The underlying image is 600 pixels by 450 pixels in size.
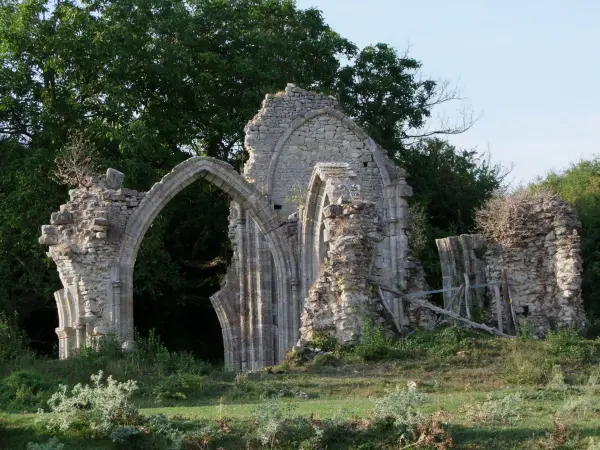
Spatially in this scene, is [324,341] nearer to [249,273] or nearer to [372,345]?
[372,345]

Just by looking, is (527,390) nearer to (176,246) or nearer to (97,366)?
(97,366)

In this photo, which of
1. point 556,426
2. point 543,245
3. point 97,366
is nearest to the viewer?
point 556,426

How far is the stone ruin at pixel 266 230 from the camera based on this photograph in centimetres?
2036

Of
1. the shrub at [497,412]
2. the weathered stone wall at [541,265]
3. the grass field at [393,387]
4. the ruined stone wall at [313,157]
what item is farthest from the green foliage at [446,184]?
the shrub at [497,412]

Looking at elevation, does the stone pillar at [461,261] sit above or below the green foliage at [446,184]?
below

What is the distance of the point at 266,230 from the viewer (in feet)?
74.5

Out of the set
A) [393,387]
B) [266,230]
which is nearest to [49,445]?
[393,387]

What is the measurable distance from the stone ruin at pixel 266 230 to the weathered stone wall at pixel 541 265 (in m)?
0.24

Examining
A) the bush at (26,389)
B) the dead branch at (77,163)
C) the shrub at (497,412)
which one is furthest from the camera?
the dead branch at (77,163)

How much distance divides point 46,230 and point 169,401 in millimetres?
6738

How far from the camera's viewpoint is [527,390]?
44.1 ft

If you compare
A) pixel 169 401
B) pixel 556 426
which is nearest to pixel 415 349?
pixel 169 401

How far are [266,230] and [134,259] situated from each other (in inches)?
108

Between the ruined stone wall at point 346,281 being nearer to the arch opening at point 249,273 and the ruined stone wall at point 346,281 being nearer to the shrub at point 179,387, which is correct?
the shrub at point 179,387
